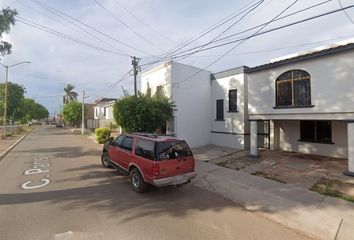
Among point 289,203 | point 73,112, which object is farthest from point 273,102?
point 73,112

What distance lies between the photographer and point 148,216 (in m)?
6.04

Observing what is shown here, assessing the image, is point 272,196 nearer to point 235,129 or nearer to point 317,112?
point 317,112

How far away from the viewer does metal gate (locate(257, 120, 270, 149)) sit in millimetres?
15914

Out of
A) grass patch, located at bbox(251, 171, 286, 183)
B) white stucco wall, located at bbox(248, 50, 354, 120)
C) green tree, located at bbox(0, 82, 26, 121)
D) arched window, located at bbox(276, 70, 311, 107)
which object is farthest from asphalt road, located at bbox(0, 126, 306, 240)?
green tree, located at bbox(0, 82, 26, 121)

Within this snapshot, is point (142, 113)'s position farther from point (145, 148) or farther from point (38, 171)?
point (145, 148)

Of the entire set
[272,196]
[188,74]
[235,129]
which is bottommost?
[272,196]

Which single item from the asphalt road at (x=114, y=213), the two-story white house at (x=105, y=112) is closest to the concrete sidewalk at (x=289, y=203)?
the asphalt road at (x=114, y=213)

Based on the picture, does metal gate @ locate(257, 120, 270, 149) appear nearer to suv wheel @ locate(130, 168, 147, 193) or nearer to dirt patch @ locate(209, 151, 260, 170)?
dirt patch @ locate(209, 151, 260, 170)

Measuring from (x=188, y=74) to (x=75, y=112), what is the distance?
3498cm

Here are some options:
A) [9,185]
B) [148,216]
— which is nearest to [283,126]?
[148,216]

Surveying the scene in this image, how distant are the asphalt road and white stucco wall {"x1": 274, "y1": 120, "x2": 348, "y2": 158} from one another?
8.75 metres

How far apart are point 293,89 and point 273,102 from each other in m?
1.18

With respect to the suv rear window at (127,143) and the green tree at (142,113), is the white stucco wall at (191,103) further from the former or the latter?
the suv rear window at (127,143)

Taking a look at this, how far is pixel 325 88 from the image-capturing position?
1065cm
